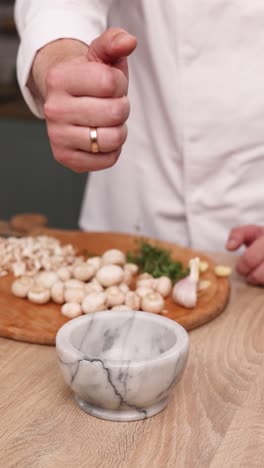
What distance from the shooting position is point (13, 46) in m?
2.53

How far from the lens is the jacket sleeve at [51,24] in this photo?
105 centimetres

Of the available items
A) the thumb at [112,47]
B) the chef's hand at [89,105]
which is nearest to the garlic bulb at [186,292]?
the chef's hand at [89,105]

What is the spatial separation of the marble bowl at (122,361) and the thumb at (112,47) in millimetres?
284

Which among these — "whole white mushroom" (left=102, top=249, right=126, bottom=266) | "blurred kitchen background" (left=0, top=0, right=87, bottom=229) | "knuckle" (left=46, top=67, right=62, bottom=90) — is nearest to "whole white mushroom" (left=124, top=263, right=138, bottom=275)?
"whole white mushroom" (left=102, top=249, right=126, bottom=266)

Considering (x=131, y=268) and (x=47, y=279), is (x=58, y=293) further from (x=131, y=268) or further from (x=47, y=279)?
(x=131, y=268)

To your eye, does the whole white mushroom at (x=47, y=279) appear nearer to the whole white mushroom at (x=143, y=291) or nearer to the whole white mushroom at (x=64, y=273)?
the whole white mushroom at (x=64, y=273)

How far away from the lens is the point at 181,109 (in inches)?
50.1

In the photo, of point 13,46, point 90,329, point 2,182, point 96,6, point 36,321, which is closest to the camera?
point 90,329

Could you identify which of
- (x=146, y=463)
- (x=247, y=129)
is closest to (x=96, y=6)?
(x=247, y=129)

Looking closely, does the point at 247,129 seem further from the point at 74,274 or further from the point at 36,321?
the point at 36,321

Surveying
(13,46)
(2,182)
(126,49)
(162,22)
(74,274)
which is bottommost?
(2,182)

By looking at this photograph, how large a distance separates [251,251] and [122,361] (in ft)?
1.54

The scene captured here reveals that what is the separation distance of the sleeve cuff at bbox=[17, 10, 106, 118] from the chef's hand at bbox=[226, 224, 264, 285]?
38 cm

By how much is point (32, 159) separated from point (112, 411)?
1.96 metres
